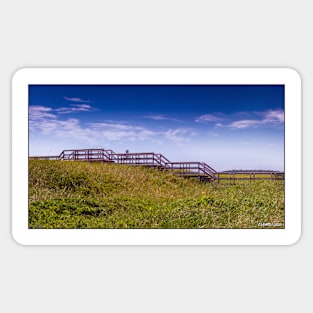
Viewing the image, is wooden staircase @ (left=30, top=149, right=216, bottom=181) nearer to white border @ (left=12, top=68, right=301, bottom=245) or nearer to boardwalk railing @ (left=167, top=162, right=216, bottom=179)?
boardwalk railing @ (left=167, top=162, right=216, bottom=179)

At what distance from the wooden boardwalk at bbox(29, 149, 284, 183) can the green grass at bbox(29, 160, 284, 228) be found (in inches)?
4.7

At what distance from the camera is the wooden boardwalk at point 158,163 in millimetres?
6621

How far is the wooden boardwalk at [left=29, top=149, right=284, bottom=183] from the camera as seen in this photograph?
6.62 metres

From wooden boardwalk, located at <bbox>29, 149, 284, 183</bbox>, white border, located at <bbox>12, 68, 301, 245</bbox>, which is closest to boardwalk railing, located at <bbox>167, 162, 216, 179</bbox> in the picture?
wooden boardwalk, located at <bbox>29, 149, 284, 183</bbox>

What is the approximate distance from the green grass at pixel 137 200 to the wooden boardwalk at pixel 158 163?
0.39ft

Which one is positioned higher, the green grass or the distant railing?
the distant railing

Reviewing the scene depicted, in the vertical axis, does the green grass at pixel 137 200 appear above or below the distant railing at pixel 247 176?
below

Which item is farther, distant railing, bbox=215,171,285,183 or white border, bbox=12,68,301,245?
distant railing, bbox=215,171,285,183
